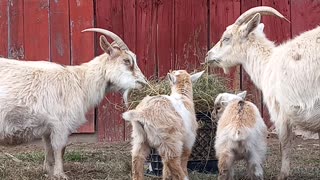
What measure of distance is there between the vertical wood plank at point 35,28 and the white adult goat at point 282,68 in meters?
2.52

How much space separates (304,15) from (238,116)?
3.49m

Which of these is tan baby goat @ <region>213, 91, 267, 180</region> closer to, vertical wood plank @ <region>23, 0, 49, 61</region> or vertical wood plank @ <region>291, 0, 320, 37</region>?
vertical wood plank @ <region>291, 0, 320, 37</region>

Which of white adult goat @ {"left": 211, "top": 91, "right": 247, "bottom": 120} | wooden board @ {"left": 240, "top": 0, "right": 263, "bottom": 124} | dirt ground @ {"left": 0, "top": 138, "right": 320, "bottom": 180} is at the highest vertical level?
wooden board @ {"left": 240, "top": 0, "right": 263, "bottom": 124}

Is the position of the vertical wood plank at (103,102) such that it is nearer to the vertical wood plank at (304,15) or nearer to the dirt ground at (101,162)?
the dirt ground at (101,162)

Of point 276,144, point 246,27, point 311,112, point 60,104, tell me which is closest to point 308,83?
point 311,112

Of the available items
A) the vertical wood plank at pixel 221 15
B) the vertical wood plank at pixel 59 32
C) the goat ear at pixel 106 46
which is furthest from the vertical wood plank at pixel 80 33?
the goat ear at pixel 106 46

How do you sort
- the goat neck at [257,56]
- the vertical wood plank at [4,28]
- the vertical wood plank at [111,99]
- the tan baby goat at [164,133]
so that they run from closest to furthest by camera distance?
the tan baby goat at [164,133] → the goat neck at [257,56] → the vertical wood plank at [4,28] → the vertical wood plank at [111,99]

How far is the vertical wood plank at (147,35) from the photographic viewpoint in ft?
31.9

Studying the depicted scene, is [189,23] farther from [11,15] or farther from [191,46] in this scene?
[11,15]

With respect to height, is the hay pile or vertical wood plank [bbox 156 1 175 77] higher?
vertical wood plank [bbox 156 1 175 77]

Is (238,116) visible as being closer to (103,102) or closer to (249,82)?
(249,82)

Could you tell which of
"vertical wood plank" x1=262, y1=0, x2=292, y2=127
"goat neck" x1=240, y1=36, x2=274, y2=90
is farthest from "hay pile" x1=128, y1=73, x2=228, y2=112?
"vertical wood plank" x1=262, y1=0, x2=292, y2=127

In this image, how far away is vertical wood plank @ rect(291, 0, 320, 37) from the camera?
973 cm

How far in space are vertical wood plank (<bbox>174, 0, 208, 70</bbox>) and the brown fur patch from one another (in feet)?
9.62
